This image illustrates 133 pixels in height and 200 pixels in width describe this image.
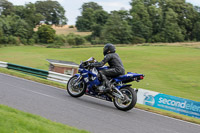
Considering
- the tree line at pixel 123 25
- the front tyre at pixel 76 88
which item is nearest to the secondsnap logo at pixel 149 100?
the front tyre at pixel 76 88

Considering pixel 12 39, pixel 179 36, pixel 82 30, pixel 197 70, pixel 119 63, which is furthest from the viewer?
pixel 82 30

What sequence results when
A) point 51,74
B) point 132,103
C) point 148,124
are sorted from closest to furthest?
point 148,124 < point 132,103 < point 51,74

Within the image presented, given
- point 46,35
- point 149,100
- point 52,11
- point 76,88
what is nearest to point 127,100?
point 76,88

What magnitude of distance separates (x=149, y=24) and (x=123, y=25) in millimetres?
11286

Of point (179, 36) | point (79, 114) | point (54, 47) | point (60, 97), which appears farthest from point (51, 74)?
point (179, 36)

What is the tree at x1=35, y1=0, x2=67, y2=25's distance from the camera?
13638 cm

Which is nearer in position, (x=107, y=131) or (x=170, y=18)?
(x=107, y=131)

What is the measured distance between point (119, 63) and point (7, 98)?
4121 millimetres

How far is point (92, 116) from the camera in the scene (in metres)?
8.37

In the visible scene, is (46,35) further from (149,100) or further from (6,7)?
(149,100)

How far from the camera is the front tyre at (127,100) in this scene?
30.9ft

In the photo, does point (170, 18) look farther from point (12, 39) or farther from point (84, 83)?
point (84, 83)

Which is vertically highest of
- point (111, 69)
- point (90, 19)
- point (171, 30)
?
point (90, 19)

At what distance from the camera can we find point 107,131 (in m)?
6.96
